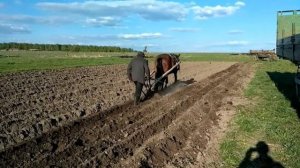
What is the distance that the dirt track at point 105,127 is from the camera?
8.20 m

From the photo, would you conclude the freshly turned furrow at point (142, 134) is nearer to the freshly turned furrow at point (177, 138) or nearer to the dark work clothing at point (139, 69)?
the freshly turned furrow at point (177, 138)

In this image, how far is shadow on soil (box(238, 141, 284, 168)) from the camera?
8.09m

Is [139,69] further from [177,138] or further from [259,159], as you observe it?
[259,159]

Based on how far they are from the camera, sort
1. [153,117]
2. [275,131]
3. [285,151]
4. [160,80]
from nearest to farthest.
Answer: [285,151] → [275,131] → [153,117] → [160,80]

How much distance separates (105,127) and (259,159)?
12.3 feet

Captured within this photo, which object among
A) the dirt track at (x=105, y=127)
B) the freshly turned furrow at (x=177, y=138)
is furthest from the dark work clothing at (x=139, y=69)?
the freshly turned furrow at (x=177, y=138)

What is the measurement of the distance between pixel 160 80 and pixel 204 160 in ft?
29.5

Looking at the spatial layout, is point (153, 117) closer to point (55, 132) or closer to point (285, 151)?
point (55, 132)

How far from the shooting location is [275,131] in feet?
34.7

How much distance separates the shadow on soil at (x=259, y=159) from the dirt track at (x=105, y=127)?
92cm

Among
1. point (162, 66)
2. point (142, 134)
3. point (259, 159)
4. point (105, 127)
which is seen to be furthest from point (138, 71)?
point (259, 159)

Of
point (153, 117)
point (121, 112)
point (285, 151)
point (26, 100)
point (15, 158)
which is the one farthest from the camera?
point (26, 100)

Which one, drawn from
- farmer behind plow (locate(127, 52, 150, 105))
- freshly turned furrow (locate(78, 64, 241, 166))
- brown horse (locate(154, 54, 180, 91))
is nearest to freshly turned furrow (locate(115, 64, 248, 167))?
freshly turned furrow (locate(78, 64, 241, 166))

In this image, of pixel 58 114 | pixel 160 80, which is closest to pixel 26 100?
pixel 58 114
